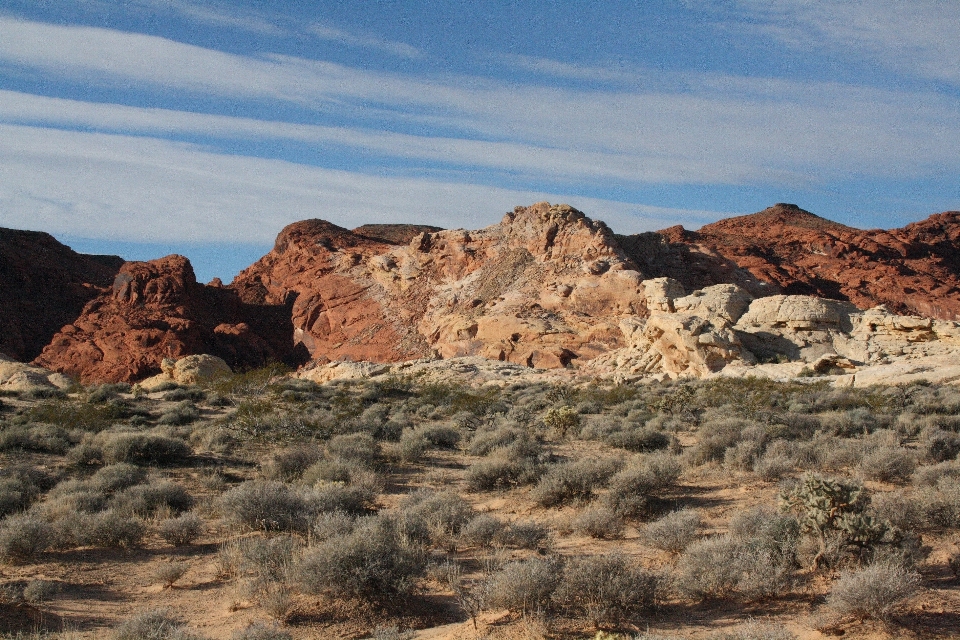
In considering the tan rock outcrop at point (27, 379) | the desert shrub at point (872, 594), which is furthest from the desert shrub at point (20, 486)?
the tan rock outcrop at point (27, 379)

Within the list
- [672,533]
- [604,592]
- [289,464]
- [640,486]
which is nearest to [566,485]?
[640,486]

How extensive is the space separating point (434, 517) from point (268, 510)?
1.98 m

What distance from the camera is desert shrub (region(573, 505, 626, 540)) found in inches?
321

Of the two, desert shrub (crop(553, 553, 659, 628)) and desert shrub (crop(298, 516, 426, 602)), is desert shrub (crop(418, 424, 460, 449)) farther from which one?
desert shrub (crop(553, 553, 659, 628))

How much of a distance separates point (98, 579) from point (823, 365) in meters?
23.7

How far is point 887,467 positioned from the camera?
9.89 meters

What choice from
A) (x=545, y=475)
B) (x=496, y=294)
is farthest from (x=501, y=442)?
(x=496, y=294)

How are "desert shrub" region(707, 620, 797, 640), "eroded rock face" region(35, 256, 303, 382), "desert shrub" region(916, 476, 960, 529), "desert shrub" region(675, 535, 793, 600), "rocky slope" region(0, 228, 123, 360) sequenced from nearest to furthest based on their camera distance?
1. "desert shrub" region(707, 620, 797, 640)
2. "desert shrub" region(675, 535, 793, 600)
3. "desert shrub" region(916, 476, 960, 529)
4. "eroded rock face" region(35, 256, 303, 382)
5. "rocky slope" region(0, 228, 123, 360)

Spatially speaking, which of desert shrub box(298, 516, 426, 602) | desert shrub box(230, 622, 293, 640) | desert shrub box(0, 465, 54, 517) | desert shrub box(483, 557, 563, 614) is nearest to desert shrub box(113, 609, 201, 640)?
desert shrub box(230, 622, 293, 640)

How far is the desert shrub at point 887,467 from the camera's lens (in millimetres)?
9922

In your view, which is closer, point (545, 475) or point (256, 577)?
point (256, 577)

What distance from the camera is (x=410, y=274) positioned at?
140 feet

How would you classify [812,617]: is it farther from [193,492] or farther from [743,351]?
[743,351]

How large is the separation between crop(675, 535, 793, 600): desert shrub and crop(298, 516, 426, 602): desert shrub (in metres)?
2.40
